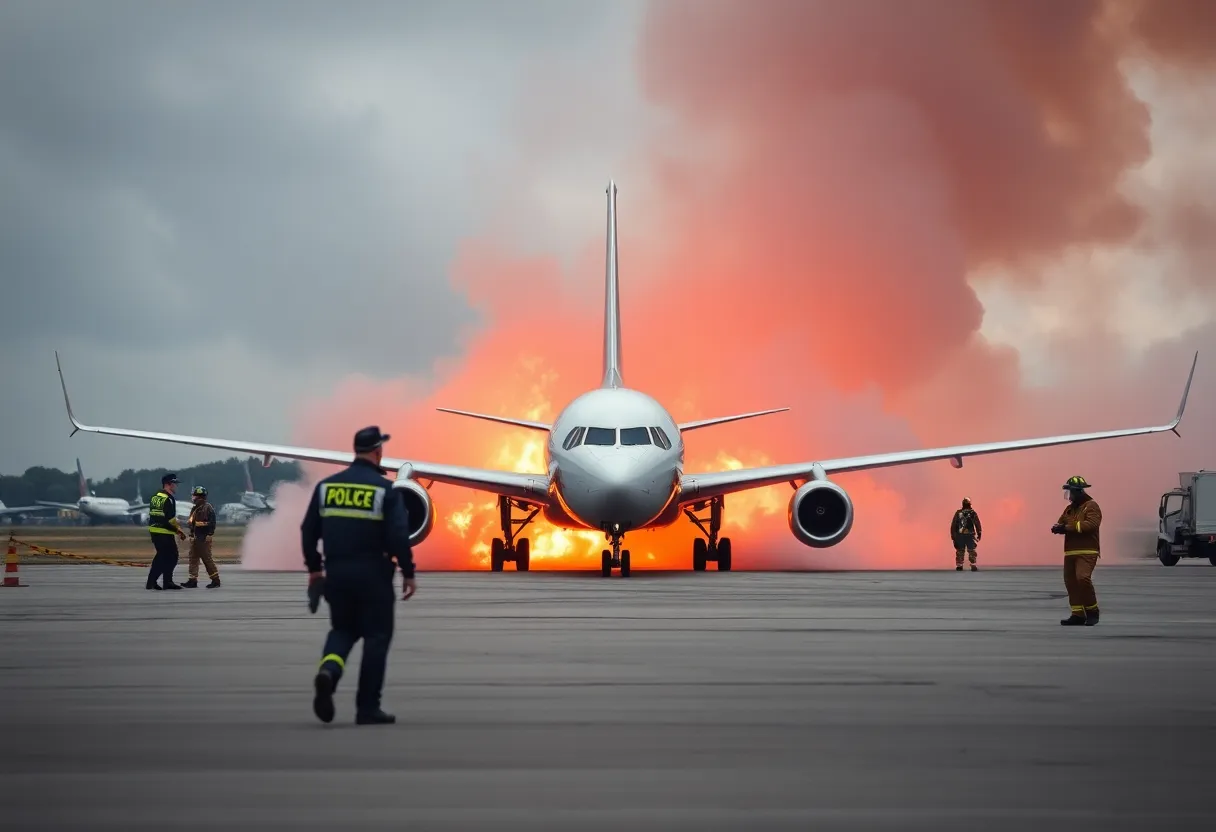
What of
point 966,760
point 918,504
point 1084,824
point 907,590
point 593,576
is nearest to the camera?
point 1084,824

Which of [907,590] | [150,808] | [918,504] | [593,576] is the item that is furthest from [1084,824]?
[918,504]

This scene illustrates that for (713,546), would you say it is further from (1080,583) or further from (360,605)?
(360,605)

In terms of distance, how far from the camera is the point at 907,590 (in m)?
28.0

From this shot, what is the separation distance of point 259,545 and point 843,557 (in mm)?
15451

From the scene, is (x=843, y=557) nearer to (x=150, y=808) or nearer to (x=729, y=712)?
(x=729, y=712)

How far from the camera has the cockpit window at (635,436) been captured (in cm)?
3369

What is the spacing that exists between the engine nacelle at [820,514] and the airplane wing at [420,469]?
5255 mm

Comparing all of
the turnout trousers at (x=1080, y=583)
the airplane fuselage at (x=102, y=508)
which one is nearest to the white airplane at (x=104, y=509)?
the airplane fuselage at (x=102, y=508)

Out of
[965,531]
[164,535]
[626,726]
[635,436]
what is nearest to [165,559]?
[164,535]

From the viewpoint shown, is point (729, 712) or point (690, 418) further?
point (690, 418)

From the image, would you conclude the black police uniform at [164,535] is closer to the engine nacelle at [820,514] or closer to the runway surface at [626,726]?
the runway surface at [626,726]

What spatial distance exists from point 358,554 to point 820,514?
2628cm

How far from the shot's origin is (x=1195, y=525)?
154 feet

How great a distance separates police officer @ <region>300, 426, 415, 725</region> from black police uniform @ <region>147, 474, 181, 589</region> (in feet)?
60.6
